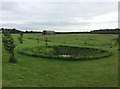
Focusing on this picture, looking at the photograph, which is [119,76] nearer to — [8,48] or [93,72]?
[93,72]

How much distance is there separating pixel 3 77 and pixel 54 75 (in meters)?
5.95

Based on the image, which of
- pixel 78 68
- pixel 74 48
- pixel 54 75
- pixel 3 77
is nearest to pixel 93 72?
pixel 78 68

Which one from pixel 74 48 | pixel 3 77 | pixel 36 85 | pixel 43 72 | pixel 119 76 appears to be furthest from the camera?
pixel 74 48

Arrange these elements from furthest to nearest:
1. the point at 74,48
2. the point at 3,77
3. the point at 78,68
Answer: the point at 74,48
the point at 78,68
the point at 3,77

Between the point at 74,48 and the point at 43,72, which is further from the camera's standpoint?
the point at 74,48

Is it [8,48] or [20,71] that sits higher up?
[8,48]

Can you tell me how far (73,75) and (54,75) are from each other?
7.53ft

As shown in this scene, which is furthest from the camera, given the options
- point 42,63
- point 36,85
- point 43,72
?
point 42,63

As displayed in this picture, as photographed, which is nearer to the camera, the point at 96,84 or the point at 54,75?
the point at 96,84

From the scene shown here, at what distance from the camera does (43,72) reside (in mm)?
29266

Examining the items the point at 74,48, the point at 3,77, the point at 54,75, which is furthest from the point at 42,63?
the point at 74,48

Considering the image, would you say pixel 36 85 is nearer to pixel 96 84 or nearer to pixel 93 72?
pixel 96 84

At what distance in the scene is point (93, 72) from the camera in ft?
98.0

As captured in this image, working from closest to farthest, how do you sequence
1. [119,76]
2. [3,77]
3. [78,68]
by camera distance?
[3,77] → [119,76] → [78,68]
